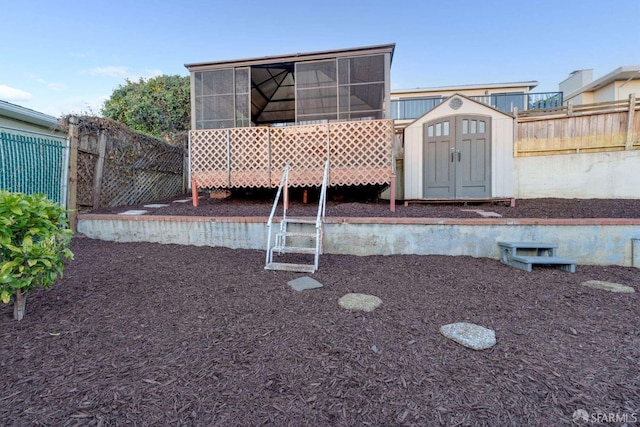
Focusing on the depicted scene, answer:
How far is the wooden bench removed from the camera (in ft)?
11.7

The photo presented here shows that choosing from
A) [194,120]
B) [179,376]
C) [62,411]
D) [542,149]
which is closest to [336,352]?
[179,376]

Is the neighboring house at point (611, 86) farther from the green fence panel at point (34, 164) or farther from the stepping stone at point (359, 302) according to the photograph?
the green fence panel at point (34, 164)

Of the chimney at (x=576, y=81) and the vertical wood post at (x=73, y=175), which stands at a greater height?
the chimney at (x=576, y=81)

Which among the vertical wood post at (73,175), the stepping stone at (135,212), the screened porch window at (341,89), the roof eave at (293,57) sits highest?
the roof eave at (293,57)

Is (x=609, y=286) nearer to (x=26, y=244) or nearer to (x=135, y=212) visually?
(x=26, y=244)

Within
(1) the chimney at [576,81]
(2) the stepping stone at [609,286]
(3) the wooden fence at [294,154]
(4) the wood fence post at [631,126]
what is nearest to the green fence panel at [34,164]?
(3) the wooden fence at [294,154]

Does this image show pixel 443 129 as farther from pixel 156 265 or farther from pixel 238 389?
pixel 238 389

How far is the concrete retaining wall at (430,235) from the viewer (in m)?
4.04

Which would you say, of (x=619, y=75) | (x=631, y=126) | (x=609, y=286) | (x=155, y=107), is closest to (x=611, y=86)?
(x=619, y=75)

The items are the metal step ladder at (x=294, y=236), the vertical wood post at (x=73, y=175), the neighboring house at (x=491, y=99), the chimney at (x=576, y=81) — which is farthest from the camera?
the chimney at (x=576, y=81)

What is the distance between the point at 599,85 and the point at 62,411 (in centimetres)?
1669

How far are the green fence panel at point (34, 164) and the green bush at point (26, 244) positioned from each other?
3576 mm

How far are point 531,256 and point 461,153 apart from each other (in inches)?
120

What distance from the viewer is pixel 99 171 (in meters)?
5.89
